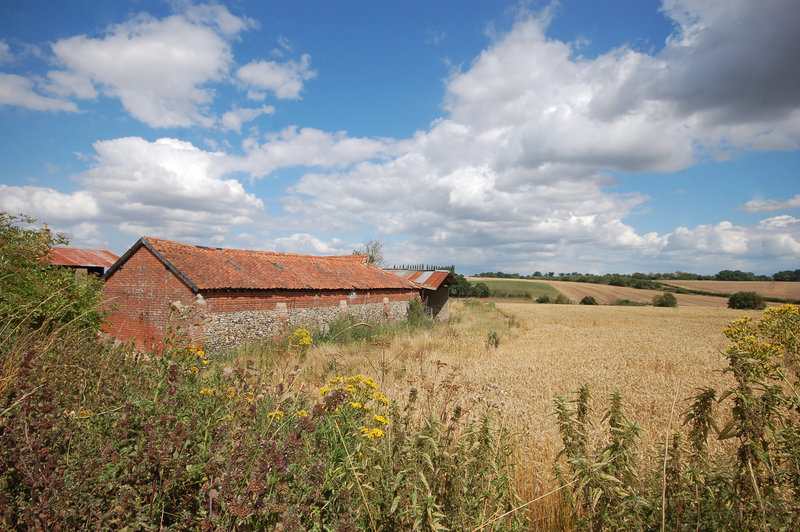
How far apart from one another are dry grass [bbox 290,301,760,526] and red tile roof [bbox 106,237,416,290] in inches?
196

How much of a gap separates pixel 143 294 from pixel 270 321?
5001mm

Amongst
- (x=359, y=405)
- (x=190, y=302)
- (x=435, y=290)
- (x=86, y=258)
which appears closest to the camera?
(x=359, y=405)

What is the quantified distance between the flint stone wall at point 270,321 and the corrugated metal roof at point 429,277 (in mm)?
5464

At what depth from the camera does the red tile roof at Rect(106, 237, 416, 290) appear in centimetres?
1417

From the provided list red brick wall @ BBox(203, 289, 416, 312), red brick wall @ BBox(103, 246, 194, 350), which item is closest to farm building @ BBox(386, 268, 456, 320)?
red brick wall @ BBox(203, 289, 416, 312)

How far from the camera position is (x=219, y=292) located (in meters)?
13.6

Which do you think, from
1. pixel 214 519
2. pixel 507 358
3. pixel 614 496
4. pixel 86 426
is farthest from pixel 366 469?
pixel 507 358

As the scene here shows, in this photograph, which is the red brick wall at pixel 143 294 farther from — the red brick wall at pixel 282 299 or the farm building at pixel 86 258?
the farm building at pixel 86 258

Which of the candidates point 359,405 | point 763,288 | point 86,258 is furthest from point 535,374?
point 763,288

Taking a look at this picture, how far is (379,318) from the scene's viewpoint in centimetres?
2083

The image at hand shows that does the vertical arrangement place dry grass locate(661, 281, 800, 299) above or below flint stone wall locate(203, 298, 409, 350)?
above

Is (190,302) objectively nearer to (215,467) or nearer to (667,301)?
(215,467)

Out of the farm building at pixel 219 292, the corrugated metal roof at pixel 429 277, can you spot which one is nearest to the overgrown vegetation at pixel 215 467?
the farm building at pixel 219 292

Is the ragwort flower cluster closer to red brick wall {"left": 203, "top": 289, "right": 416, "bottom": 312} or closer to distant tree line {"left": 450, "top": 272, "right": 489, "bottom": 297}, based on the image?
red brick wall {"left": 203, "top": 289, "right": 416, "bottom": 312}
